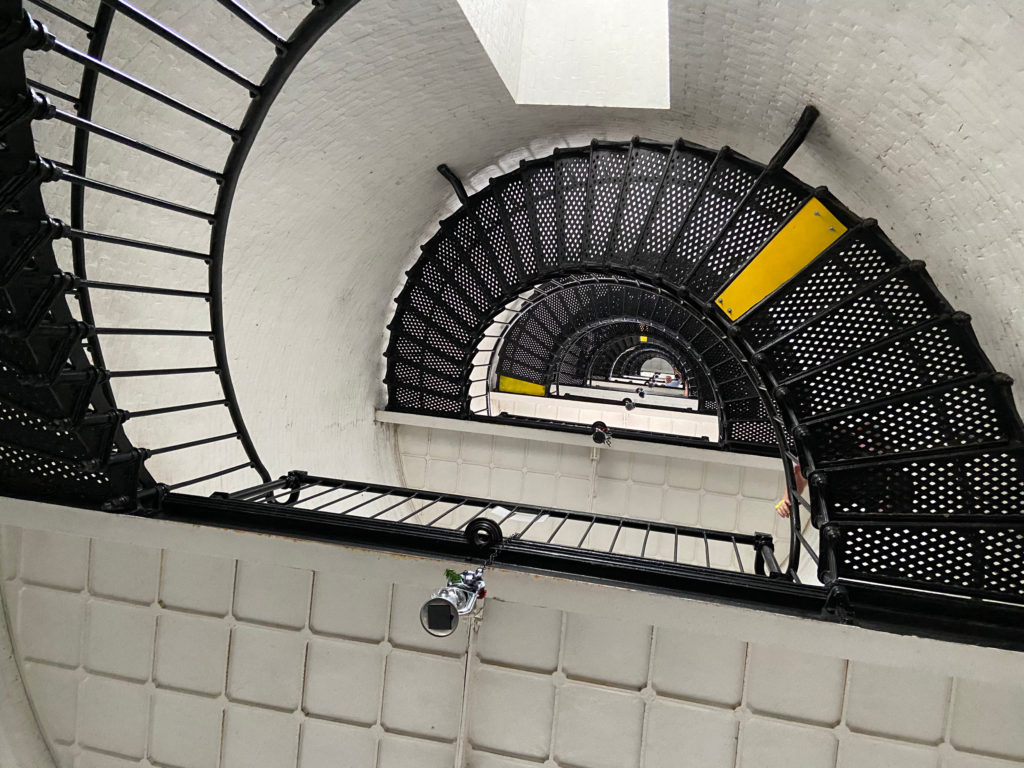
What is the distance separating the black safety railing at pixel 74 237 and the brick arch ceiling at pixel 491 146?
888 mm

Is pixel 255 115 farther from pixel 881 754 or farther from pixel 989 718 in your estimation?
pixel 989 718

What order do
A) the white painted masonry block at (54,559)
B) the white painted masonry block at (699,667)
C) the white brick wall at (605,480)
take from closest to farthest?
A: the white painted masonry block at (699,667) < the white painted masonry block at (54,559) < the white brick wall at (605,480)

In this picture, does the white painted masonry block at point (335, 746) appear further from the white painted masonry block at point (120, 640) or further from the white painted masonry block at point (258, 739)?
the white painted masonry block at point (120, 640)

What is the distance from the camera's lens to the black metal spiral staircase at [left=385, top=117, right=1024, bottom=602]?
2.48m

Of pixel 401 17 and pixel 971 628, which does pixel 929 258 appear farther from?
pixel 401 17

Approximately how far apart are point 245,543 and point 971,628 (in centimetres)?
234

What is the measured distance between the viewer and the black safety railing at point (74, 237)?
1.47 meters

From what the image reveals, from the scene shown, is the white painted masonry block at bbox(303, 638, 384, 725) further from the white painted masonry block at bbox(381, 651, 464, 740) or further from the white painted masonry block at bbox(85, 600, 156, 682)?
the white painted masonry block at bbox(85, 600, 156, 682)

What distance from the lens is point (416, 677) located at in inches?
79.9

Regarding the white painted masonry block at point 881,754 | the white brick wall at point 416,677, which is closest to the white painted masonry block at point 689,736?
the white brick wall at point 416,677

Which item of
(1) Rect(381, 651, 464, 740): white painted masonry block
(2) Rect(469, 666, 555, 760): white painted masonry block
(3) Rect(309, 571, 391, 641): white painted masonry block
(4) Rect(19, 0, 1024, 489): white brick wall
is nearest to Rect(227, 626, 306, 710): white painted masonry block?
(3) Rect(309, 571, 391, 641): white painted masonry block

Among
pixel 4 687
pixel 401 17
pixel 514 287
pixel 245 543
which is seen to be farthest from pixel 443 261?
pixel 4 687

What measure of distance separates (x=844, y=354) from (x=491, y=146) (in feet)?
9.55

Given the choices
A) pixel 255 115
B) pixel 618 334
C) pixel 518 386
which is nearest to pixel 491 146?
pixel 255 115
